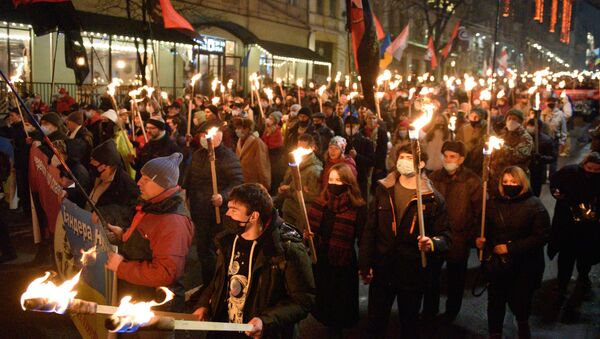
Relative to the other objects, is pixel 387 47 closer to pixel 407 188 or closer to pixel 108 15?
pixel 108 15

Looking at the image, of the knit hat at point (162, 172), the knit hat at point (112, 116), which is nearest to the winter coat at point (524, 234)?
the knit hat at point (162, 172)

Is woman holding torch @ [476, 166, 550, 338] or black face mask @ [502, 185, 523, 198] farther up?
black face mask @ [502, 185, 523, 198]

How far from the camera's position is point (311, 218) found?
528 centimetres

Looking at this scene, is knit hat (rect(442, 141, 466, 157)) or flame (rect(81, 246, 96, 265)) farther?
knit hat (rect(442, 141, 466, 157))

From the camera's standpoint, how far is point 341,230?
5.11m

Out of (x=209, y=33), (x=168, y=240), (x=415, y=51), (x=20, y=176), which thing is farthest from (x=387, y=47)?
(x=415, y=51)

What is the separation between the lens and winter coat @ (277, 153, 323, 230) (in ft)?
20.1

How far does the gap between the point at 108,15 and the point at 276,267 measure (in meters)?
22.1

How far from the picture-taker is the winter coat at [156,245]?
3.71 m

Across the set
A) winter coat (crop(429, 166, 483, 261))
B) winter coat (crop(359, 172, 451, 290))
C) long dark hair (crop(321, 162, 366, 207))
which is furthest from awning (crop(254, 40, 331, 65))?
winter coat (crop(359, 172, 451, 290))

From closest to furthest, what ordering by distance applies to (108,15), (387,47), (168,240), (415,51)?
(168,240), (387,47), (108,15), (415,51)

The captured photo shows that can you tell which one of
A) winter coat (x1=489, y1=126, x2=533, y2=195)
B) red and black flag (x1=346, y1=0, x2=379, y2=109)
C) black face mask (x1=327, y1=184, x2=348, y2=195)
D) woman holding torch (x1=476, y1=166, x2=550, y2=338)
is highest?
red and black flag (x1=346, y1=0, x2=379, y2=109)

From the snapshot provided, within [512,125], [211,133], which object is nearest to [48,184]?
[211,133]

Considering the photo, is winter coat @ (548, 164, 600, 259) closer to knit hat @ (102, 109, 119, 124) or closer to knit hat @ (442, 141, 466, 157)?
knit hat @ (442, 141, 466, 157)
